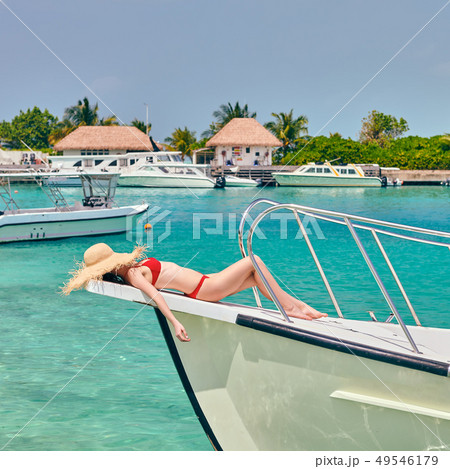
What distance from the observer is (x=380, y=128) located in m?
81.6

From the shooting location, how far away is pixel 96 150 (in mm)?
67062

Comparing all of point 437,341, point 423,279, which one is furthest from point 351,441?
point 423,279

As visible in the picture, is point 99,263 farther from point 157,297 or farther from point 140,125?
point 140,125

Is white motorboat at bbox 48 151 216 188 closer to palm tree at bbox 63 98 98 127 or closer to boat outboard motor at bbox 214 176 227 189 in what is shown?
boat outboard motor at bbox 214 176 227 189

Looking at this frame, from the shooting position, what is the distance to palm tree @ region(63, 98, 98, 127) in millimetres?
77625

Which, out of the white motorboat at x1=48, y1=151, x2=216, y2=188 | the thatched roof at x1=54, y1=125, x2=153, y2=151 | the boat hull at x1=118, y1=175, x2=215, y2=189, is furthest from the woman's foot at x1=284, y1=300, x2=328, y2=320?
the thatched roof at x1=54, y1=125, x2=153, y2=151

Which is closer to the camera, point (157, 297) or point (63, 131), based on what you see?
point (157, 297)

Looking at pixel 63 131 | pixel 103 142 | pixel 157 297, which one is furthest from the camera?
pixel 63 131

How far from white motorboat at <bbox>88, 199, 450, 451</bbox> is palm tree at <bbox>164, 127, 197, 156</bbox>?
238 ft

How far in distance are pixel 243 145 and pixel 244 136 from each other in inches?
40.7

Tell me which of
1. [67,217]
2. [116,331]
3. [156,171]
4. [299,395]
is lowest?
[116,331]
